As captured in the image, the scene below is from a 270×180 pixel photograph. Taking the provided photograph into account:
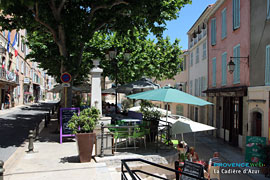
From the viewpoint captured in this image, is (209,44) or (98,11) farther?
(209,44)

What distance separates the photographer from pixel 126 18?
11562 mm

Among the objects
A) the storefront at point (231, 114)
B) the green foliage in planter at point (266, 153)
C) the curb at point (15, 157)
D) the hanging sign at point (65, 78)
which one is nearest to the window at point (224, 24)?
the storefront at point (231, 114)

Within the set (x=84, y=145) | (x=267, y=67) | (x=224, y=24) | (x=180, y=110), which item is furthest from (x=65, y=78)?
(x=180, y=110)

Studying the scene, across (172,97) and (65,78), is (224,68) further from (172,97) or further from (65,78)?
(65,78)

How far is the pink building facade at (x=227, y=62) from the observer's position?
1316 centimetres

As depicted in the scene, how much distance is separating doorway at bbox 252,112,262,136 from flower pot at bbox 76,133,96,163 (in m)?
8.54

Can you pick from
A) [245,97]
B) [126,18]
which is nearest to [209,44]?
[245,97]

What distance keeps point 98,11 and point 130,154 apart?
6.97 meters

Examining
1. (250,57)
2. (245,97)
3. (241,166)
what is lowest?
(241,166)

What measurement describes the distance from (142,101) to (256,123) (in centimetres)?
563

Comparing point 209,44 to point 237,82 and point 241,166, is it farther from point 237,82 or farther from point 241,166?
point 241,166

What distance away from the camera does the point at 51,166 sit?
21.5ft

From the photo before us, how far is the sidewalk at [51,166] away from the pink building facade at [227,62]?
916 centimetres

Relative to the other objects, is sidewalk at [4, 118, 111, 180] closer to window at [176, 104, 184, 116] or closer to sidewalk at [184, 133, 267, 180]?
sidewalk at [184, 133, 267, 180]
